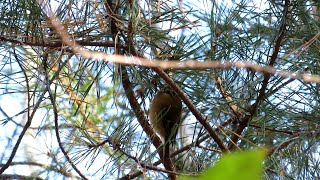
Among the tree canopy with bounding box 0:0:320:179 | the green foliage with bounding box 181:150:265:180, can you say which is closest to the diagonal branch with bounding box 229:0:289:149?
the tree canopy with bounding box 0:0:320:179

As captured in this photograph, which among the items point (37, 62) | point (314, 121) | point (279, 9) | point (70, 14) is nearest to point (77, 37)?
point (70, 14)

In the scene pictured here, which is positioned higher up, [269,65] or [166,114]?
[269,65]

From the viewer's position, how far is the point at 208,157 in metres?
1.27

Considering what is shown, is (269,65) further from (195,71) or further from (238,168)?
(238,168)

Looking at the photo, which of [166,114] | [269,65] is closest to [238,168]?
[269,65]

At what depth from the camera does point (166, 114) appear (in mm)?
1208

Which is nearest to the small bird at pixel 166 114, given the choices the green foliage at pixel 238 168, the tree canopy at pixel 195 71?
the tree canopy at pixel 195 71

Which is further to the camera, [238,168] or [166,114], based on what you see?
[166,114]

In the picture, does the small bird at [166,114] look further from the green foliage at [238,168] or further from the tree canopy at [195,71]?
the green foliage at [238,168]

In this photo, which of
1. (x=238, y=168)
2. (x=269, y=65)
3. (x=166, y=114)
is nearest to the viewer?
(x=238, y=168)

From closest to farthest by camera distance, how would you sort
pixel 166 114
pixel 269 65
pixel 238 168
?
1. pixel 238 168
2. pixel 269 65
3. pixel 166 114

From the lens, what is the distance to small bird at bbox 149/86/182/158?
3.85 feet

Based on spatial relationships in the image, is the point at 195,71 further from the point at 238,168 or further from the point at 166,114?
the point at 238,168

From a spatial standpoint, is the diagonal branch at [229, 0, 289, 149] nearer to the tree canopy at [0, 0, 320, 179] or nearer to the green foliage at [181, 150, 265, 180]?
the tree canopy at [0, 0, 320, 179]
